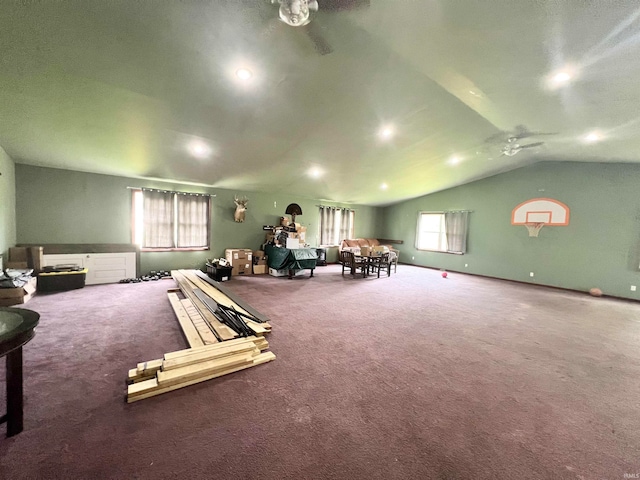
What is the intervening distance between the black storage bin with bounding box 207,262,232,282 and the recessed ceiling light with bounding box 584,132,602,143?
24.4ft

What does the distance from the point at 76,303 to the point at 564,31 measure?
6.82 m

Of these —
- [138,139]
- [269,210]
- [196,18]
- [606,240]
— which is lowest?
[606,240]

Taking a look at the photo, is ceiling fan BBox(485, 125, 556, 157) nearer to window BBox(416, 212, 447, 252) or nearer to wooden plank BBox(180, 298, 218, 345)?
window BBox(416, 212, 447, 252)

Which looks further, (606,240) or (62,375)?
(606,240)

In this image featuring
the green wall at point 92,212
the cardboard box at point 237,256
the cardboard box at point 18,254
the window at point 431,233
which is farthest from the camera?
the window at point 431,233

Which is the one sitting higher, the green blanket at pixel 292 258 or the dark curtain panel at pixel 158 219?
the dark curtain panel at pixel 158 219

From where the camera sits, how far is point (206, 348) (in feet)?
7.65

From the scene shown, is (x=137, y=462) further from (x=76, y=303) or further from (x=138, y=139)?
(x=138, y=139)

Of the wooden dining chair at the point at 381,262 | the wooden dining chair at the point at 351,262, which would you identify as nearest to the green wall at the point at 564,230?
the wooden dining chair at the point at 381,262

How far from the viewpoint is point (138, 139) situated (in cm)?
386

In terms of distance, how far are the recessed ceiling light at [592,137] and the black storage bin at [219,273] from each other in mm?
7443

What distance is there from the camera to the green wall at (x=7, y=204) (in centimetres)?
396

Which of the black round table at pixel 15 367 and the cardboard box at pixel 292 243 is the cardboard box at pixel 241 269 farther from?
the black round table at pixel 15 367

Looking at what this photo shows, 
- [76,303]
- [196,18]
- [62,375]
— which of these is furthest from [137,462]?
[76,303]
